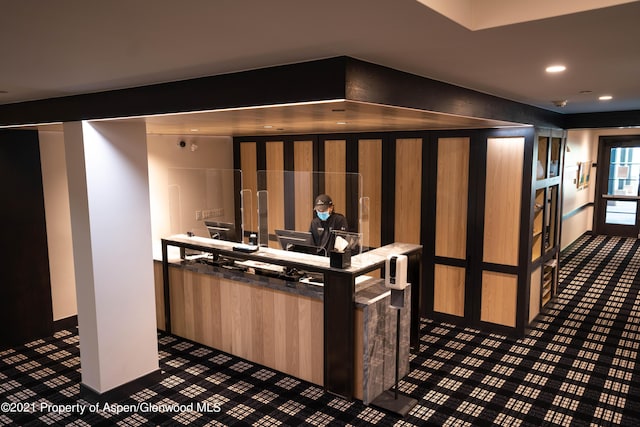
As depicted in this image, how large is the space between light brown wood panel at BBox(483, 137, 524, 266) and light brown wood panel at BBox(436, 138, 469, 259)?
243mm

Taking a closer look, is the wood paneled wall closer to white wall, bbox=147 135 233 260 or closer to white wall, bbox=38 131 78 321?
white wall, bbox=147 135 233 260

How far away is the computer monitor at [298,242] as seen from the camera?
4242 millimetres

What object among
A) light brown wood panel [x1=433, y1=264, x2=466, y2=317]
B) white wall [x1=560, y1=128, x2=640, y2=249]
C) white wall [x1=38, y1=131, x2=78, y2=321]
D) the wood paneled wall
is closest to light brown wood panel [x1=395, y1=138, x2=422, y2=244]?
the wood paneled wall

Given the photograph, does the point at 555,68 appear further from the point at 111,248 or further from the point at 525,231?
the point at 111,248

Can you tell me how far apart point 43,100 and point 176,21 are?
2699mm

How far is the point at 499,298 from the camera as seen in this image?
16.3 feet

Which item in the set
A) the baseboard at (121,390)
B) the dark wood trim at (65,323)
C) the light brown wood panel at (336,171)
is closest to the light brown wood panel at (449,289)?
the light brown wood panel at (336,171)

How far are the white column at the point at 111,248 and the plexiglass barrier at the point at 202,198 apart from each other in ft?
5.21

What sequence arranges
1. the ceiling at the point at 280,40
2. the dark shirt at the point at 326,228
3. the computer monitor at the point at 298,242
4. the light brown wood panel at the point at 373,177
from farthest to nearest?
the light brown wood panel at the point at 373,177
the dark shirt at the point at 326,228
the computer monitor at the point at 298,242
the ceiling at the point at 280,40

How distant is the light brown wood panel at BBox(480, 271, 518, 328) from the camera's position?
16.0 feet

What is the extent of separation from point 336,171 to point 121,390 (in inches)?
140

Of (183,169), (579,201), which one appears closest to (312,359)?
(183,169)

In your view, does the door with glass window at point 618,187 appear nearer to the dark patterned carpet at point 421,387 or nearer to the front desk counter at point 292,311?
the dark patterned carpet at point 421,387

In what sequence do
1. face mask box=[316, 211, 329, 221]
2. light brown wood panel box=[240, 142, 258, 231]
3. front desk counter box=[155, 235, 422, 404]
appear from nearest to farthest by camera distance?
1. front desk counter box=[155, 235, 422, 404]
2. face mask box=[316, 211, 329, 221]
3. light brown wood panel box=[240, 142, 258, 231]
